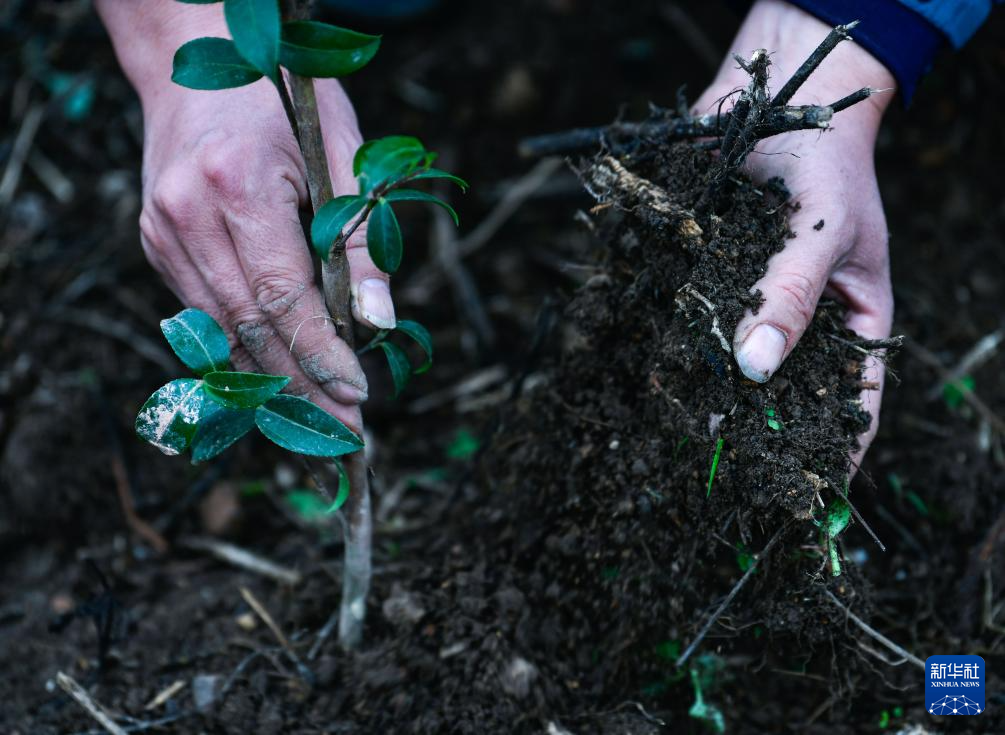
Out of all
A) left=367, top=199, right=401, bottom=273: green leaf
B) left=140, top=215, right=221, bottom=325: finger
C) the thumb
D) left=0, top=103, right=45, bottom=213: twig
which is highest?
→ the thumb

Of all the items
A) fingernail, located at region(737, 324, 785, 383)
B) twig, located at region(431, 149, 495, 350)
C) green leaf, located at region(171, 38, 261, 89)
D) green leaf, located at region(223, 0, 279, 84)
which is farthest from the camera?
twig, located at region(431, 149, 495, 350)

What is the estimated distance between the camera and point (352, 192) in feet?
4.49

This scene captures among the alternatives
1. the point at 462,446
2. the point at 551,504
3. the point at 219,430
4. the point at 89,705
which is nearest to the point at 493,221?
the point at 462,446

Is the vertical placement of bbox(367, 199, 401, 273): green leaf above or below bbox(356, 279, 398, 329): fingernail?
above

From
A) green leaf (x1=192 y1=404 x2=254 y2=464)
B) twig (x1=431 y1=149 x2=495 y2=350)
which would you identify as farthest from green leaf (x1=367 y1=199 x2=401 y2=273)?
twig (x1=431 y1=149 x2=495 y2=350)

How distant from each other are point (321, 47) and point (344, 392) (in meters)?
0.55

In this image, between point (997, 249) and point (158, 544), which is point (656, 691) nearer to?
point (158, 544)

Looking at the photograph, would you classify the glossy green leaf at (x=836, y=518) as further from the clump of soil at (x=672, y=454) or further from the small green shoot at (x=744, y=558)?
the small green shoot at (x=744, y=558)

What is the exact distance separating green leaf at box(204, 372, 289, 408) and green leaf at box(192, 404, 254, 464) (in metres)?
0.06

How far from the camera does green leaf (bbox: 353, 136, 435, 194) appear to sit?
1004mm

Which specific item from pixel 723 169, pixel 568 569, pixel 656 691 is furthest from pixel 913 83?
pixel 656 691

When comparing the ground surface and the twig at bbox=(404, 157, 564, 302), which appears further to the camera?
the twig at bbox=(404, 157, 564, 302)

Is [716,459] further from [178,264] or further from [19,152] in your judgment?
[19,152]

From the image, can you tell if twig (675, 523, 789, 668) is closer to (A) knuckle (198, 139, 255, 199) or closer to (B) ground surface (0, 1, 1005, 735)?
(B) ground surface (0, 1, 1005, 735)
